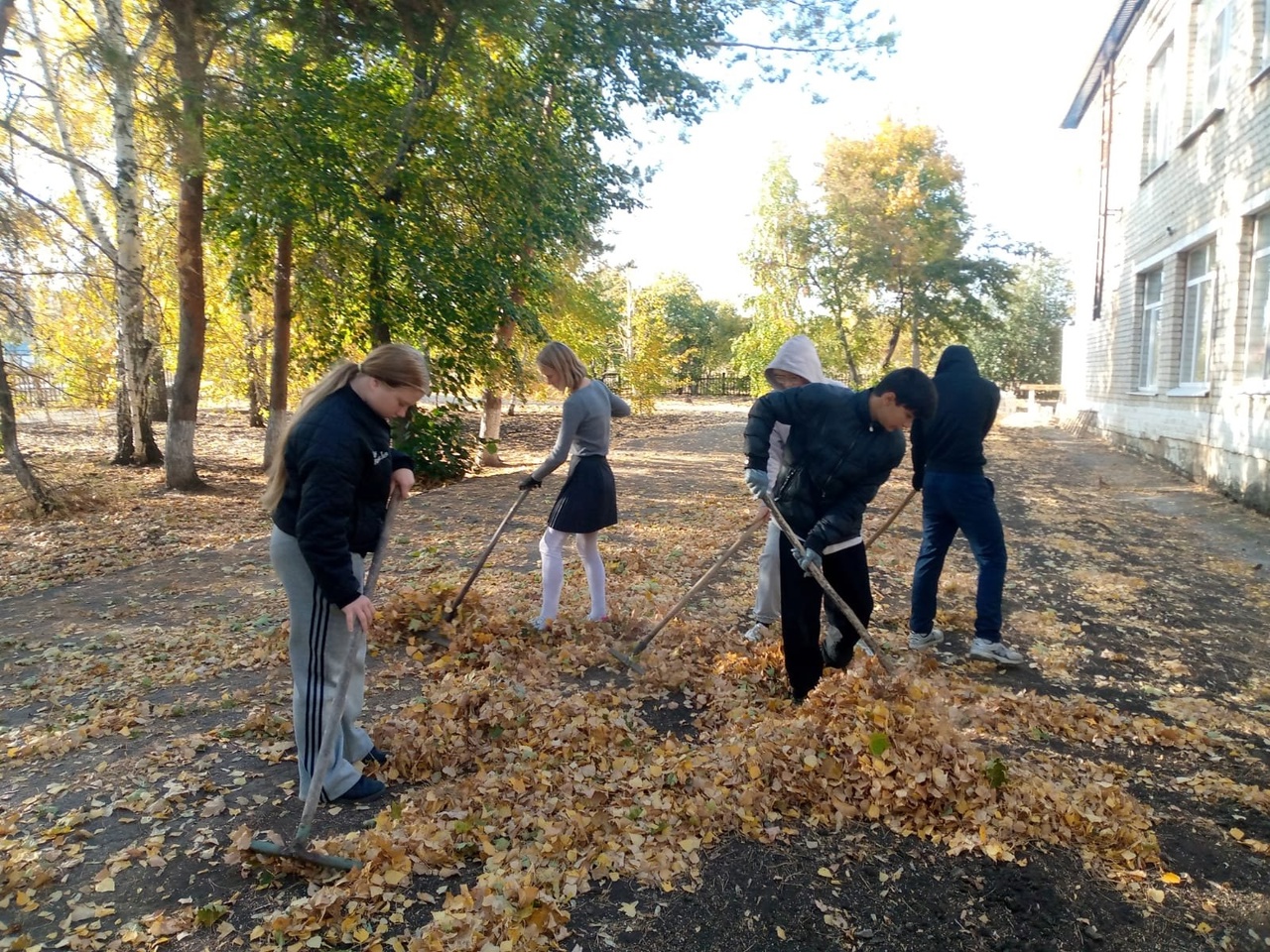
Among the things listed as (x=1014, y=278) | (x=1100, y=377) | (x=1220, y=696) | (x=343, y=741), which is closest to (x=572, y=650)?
(x=343, y=741)

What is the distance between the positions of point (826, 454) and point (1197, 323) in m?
12.4

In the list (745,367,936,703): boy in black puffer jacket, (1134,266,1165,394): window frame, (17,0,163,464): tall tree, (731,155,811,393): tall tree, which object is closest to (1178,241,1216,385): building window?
(1134,266,1165,394): window frame

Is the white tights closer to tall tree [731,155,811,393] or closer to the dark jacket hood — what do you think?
the dark jacket hood

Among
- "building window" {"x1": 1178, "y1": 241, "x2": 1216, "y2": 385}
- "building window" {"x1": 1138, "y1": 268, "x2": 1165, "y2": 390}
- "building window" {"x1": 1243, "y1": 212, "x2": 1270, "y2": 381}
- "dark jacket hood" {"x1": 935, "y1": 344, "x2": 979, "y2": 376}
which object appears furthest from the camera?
"building window" {"x1": 1138, "y1": 268, "x2": 1165, "y2": 390}

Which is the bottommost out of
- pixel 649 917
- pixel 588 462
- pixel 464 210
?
pixel 649 917

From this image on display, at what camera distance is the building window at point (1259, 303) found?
1060 centimetres

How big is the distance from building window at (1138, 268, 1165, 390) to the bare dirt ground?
1020cm

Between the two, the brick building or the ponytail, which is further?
the brick building

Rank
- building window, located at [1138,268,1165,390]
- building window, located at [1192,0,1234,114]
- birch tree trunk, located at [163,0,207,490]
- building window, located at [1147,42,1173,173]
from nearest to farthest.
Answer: birch tree trunk, located at [163,0,207,490], building window, located at [1192,0,1234,114], building window, located at [1147,42,1173,173], building window, located at [1138,268,1165,390]

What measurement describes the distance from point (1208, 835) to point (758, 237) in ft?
86.8

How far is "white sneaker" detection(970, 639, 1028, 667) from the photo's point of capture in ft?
16.5

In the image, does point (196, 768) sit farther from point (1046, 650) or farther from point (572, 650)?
point (1046, 650)

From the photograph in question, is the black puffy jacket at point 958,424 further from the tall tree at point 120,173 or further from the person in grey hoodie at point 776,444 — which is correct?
the tall tree at point 120,173

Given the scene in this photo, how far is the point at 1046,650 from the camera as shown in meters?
5.41
